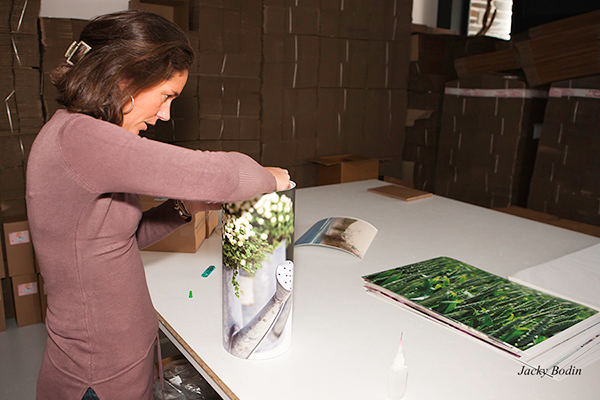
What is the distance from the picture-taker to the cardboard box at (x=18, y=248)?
→ 2.35m

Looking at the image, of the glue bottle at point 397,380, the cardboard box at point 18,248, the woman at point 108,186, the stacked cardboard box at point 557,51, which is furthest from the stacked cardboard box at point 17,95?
the stacked cardboard box at point 557,51

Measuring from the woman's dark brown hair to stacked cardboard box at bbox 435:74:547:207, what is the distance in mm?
3024

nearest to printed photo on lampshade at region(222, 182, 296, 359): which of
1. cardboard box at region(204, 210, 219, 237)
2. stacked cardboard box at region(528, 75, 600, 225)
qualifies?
cardboard box at region(204, 210, 219, 237)

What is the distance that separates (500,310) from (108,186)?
2.79ft

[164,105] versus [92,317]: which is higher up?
[164,105]

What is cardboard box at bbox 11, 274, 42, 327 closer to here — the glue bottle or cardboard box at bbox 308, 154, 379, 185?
cardboard box at bbox 308, 154, 379, 185

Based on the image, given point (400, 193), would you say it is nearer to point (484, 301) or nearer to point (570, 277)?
point (570, 277)

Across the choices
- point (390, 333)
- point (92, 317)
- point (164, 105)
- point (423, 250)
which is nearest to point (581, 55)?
point (423, 250)

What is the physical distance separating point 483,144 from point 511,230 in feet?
6.48

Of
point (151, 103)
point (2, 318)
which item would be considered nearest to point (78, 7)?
point (2, 318)

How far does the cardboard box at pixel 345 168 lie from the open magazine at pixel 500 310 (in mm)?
2159

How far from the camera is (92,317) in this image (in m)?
0.82

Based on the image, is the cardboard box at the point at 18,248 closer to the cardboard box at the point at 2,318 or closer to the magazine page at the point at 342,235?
the cardboard box at the point at 2,318

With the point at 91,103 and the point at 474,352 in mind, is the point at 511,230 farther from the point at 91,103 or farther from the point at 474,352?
the point at 91,103
